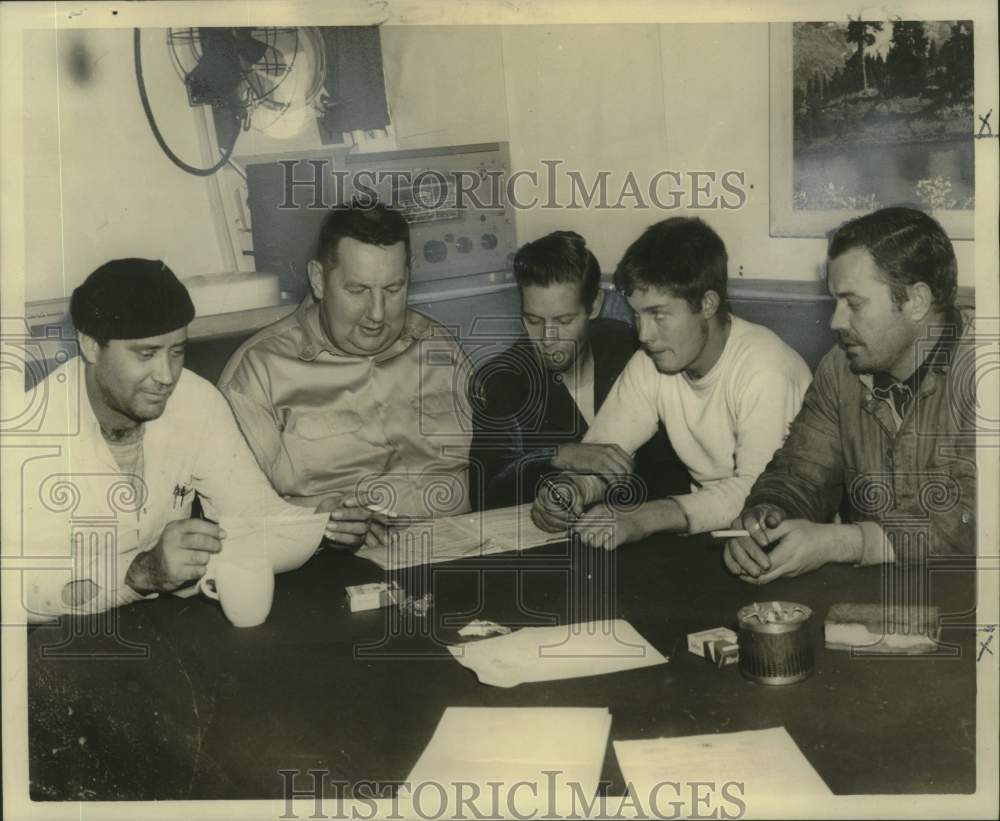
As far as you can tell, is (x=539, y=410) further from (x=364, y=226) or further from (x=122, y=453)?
(x=122, y=453)

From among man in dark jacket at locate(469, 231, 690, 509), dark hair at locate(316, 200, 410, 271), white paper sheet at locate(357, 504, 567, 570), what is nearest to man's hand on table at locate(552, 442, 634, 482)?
man in dark jacket at locate(469, 231, 690, 509)

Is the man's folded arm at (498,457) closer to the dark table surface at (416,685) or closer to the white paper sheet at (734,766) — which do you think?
the dark table surface at (416,685)

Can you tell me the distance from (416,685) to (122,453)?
2.47ft

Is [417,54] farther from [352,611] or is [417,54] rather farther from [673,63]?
[352,611]

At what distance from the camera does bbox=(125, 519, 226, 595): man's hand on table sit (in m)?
1.68

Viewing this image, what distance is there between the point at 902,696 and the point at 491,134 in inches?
44.1

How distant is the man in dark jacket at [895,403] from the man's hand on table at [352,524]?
64cm

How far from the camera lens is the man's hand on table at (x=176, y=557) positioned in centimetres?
168

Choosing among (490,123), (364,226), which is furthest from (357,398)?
(490,123)

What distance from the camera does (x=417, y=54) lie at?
1.75m

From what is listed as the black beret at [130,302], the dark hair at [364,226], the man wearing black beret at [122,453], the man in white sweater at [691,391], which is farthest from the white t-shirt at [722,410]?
→ the black beret at [130,302]

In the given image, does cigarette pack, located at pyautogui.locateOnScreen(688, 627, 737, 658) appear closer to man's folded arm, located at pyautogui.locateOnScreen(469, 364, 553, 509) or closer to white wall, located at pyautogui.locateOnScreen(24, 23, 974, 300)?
man's folded arm, located at pyautogui.locateOnScreen(469, 364, 553, 509)

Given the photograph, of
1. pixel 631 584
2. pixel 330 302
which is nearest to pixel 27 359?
pixel 330 302

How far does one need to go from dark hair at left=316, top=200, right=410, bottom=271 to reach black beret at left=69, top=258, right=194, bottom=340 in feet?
0.90
